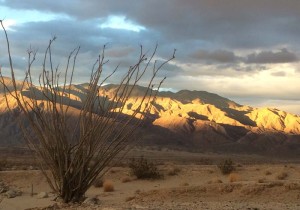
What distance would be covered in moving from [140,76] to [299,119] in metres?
146

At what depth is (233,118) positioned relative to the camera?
152125mm

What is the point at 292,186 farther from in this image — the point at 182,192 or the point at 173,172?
the point at 173,172

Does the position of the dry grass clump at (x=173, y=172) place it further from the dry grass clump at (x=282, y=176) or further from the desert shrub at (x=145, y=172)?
the dry grass clump at (x=282, y=176)

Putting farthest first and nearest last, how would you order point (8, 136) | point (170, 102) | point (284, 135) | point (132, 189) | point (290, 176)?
point (170, 102), point (284, 135), point (8, 136), point (290, 176), point (132, 189)

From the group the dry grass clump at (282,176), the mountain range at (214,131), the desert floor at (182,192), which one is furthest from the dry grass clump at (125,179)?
the mountain range at (214,131)

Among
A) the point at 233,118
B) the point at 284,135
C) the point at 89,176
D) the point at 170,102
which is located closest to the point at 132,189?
the point at 89,176

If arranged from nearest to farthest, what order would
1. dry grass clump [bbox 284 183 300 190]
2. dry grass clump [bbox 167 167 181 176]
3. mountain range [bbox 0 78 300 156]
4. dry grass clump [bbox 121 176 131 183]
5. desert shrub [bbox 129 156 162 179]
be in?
dry grass clump [bbox 284 183 300 190] < dry grass clump [bbox 121 176 131 183] < desert shrub [bbox 129 156 162 179] < dry grass clump [bbox 167 167 181 176] < mountain range [bbox 0 78 300 156]

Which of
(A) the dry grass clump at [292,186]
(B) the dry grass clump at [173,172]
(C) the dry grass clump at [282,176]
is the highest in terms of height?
(A) the dry grass clump at [292,186]

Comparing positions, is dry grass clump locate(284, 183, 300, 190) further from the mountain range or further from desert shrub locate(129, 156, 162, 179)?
the mountain range

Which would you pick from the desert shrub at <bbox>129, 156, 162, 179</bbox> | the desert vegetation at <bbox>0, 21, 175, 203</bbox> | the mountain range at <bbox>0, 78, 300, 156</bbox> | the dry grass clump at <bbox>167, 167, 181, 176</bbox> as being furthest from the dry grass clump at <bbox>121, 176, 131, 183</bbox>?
the mountain range at <bbox>0, 78, 300, 156</bbox>

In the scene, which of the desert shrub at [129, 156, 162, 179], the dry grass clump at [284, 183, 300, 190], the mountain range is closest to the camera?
the dry grass clump at [284, 183, 300, 190]

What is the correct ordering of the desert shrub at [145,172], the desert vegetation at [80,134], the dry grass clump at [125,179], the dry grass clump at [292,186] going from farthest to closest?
the desert shrub at [145,172] < the dry grass clump at [125,179] < the dry grass clump at [292,186] < the desert vegetation at [80,134]

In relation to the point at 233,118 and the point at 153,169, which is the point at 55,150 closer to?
the point at 153,169

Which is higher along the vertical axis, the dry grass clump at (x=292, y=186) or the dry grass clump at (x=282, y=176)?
the dry grass clump at (x=292, y=186)
